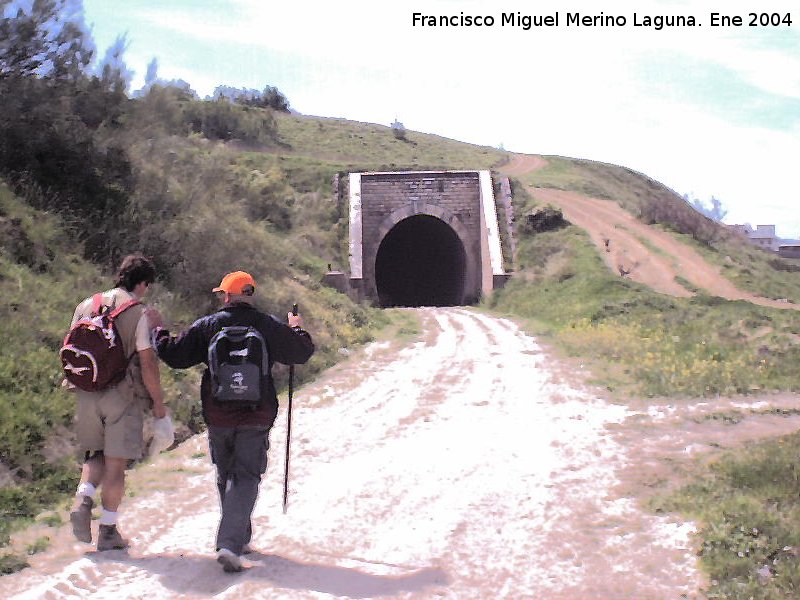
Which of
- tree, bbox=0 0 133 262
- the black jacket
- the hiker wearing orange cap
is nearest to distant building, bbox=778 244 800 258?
tree, bbox=0 0 133 262

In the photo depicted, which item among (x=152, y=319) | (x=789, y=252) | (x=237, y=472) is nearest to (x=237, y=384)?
(x=237, y=472)

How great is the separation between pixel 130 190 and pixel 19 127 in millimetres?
1969

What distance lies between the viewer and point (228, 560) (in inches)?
171

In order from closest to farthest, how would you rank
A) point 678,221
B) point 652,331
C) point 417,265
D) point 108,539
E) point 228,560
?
1. point 228,560
2. point 108,539
3. point 652,331
4. point 678,221
5. point 417,265

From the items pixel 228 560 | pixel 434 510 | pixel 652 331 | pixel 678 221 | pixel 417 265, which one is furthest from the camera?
pixel 417 265

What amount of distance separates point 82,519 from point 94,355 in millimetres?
1067

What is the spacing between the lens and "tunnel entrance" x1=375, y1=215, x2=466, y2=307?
31.7m

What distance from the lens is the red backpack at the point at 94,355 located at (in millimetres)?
4566

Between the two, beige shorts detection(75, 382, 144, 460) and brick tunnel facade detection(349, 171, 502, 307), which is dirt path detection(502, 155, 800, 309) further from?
beige shorts detection(75, 382, 144, 460)

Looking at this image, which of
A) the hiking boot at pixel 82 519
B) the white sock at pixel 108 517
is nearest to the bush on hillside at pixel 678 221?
the white sock at pixel 108 517

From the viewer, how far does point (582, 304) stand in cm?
1919

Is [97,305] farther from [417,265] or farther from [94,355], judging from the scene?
[417,265]

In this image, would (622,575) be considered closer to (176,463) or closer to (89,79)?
(176,463)

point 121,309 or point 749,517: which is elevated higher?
point 121,309
